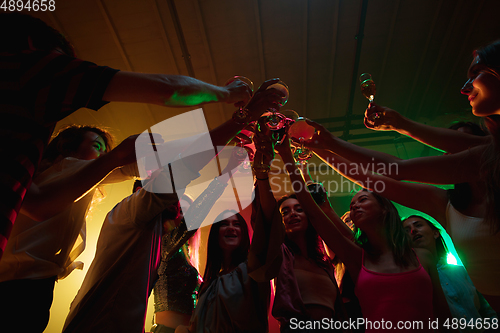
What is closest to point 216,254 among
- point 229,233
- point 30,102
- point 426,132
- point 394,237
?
point 229,233

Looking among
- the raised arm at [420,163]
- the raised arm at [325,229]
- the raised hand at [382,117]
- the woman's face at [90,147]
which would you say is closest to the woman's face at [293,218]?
the raised arm at [325,229]

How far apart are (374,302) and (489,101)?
45.6 inches

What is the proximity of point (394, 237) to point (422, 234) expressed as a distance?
0.83 metres

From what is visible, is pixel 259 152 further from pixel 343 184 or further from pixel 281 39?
pixel 343 184

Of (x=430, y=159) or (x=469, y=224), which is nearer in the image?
(x=469, y=224)

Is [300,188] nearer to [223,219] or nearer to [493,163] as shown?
A: [223,219]

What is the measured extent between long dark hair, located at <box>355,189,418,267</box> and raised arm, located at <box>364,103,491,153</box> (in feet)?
1.63

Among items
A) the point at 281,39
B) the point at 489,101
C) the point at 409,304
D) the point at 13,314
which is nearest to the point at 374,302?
the point at 409,304

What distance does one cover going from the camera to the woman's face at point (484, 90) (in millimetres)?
1234

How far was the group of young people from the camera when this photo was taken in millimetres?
808

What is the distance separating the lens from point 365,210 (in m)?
1.91

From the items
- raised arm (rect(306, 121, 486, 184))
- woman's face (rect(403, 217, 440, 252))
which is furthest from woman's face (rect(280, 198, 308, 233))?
woman's face (rect(403, 217, 440, 252))

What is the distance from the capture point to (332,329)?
55.1 inches

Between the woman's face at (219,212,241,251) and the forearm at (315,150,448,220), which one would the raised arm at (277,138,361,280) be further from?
the woman's face at (219,212,241,251)
